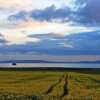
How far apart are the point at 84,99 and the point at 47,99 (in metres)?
4.79

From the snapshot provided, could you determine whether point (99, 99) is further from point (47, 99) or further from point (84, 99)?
point (47, 99)

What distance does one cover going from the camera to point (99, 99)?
4672 cm

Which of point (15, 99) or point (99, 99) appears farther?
point (99, 99)

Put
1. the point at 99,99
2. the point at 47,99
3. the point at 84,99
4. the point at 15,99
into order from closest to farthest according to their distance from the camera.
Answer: the point at 15,99 → the point at 47,99 → the point at 84,99 → the point at 99,99

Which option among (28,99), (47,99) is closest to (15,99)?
(28,99)

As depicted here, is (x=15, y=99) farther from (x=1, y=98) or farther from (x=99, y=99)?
(x=99, y=99)

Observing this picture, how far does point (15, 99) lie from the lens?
3531 cm

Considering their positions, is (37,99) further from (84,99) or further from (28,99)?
(84,99)

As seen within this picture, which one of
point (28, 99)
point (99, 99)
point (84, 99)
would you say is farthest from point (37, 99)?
point (99, 99)

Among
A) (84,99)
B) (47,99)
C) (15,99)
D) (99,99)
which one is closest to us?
(15,99)

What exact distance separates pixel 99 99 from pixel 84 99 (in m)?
6.20

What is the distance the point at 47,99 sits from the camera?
124 ft

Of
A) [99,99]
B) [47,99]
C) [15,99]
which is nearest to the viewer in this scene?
[15,99]

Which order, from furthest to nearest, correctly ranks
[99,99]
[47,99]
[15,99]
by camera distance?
[99,99]
[47,99]
[15,99]
